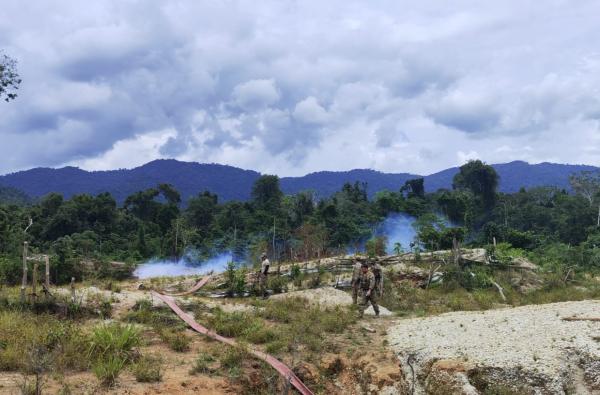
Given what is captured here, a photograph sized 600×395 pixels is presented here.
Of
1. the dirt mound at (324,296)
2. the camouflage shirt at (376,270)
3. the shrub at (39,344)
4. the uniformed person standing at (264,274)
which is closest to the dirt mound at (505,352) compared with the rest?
the camouflage shirt at (376,270)

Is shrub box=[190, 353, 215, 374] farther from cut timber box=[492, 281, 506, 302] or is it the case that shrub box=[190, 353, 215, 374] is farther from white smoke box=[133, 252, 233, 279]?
white smoke box=[133, 252, 233, 279]

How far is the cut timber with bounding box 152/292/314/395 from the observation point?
8.77 m

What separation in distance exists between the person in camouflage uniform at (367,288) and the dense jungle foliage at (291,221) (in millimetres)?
13527

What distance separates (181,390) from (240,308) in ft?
21.6

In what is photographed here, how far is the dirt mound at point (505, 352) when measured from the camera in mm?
8500

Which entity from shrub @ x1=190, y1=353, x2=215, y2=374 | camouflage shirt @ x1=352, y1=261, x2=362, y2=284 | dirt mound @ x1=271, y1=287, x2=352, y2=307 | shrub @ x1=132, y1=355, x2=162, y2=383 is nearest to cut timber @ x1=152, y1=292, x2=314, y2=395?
shrub @ x1=190, y1=353, x2=215, y2=374

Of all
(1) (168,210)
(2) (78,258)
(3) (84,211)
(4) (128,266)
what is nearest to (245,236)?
(1) (168,210)

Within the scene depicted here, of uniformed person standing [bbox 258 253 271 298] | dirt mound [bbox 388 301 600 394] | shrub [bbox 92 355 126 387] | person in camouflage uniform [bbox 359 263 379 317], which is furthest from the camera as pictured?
uniformed person standing [bbox 258 253 271 298]

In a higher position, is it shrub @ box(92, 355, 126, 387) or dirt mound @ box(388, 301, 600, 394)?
shrub @ box(92, 355, 126, 387)

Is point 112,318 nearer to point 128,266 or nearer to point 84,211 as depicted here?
point 128,266

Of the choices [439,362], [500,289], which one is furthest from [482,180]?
[439,362]

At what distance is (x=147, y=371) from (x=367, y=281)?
730cm

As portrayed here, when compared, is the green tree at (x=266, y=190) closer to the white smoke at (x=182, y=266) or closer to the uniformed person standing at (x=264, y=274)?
the white smoke at (x=182, y=266)

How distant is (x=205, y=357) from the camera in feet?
31.0
